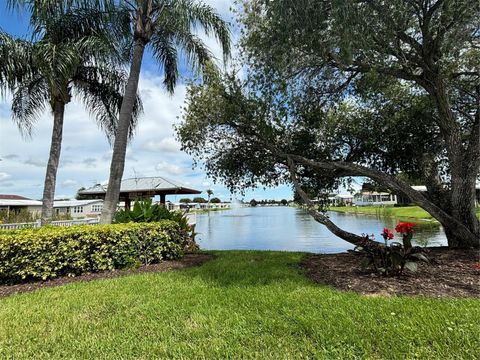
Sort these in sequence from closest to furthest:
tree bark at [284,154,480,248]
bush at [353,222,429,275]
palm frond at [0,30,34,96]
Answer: bush at [353,222,429,275], tree bark at [284,154,480,248], palm frond at [0,30,34,96]

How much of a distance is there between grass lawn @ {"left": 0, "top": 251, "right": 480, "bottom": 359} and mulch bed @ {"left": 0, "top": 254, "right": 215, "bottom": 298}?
0.55 m

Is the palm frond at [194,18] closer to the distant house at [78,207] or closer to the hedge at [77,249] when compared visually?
the hedge at [77,249]

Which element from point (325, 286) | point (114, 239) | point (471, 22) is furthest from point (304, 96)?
point (114, 239)

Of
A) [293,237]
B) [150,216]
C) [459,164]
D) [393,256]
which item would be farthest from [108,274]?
[293,237]

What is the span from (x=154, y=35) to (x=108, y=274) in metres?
7.30

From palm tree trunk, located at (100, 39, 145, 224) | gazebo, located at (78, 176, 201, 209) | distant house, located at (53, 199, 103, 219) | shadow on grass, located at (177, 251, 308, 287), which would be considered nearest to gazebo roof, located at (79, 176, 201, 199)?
gazebo, located at (78, 176, 201, 209)

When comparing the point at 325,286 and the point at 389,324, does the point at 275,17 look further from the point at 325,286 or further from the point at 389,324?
the point at 389,324

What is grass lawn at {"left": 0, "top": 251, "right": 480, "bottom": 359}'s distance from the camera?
2.85 meters

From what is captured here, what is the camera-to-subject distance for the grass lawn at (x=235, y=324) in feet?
9.35

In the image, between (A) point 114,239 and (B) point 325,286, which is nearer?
(B) point 325,286

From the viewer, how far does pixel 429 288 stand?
4.33 m

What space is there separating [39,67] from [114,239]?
5344mm

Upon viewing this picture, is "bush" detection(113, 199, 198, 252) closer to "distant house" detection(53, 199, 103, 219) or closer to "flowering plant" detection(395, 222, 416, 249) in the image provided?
"flowering plant" detection(395, 222, 416, 249)

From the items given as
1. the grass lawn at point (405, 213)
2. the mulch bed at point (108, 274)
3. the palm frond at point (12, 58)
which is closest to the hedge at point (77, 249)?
the mulch bed at point (108, 274)
